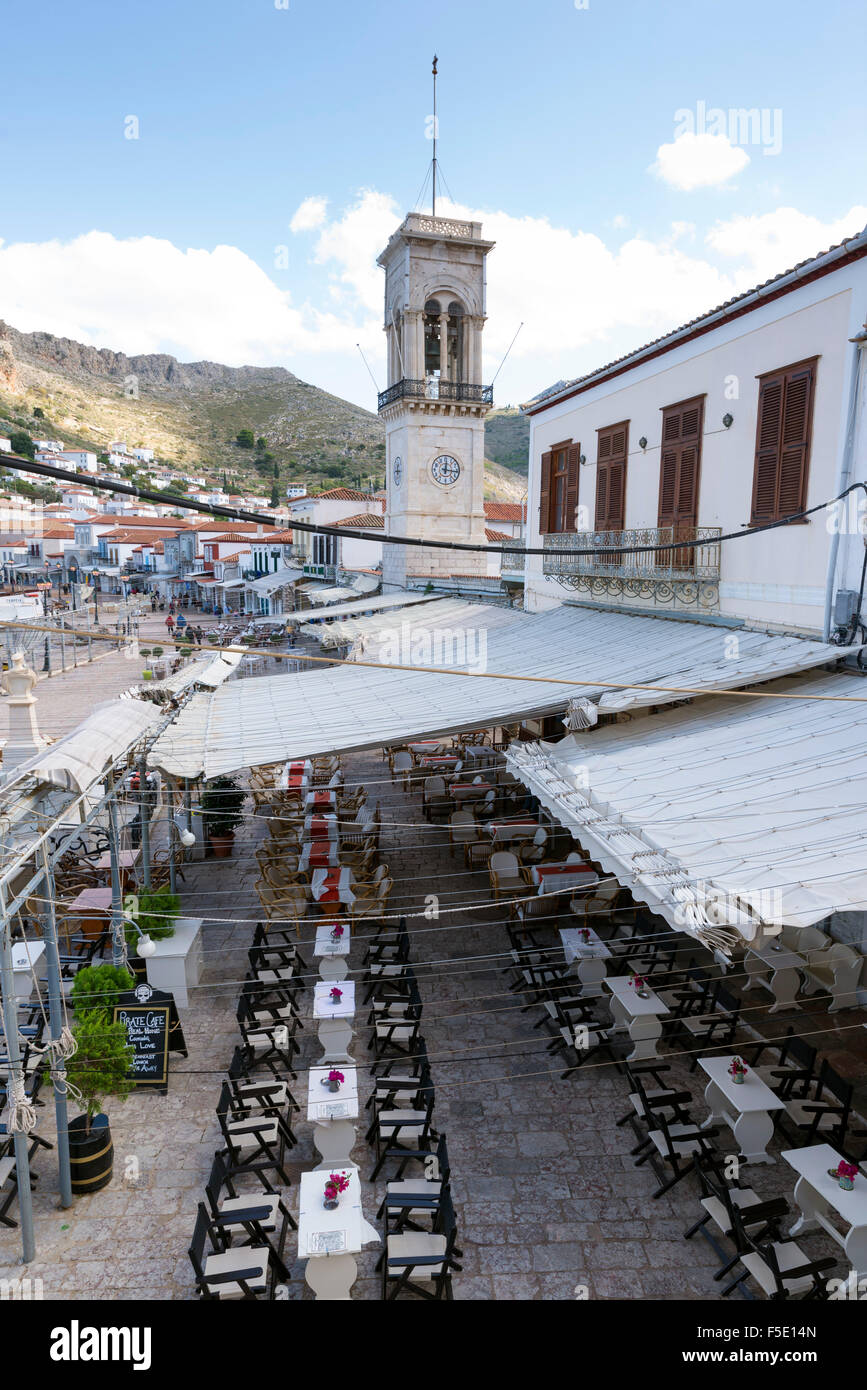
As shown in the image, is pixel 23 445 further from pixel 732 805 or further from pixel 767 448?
pixel 732 805

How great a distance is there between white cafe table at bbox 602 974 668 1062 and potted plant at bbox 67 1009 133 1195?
4.48 meters

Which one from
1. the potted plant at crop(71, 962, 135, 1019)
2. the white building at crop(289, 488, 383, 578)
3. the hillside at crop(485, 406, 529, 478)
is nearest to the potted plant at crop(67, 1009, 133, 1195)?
the potted plant at crop(71, 962, 135, 1019)

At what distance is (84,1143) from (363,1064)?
100 inches

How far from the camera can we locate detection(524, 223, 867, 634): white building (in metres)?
8.66

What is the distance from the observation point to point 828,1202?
5461mm

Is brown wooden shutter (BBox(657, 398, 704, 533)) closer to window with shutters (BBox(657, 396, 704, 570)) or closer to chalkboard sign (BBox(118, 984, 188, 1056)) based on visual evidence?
window with shutters (BBox(657, 396, 704, 570))

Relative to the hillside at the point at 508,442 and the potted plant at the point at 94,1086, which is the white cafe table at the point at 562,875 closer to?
the potted plant at the point at 94,1086

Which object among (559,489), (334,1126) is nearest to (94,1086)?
(334,1126)

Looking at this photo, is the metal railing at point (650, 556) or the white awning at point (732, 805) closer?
the white awning at point (732, 805)

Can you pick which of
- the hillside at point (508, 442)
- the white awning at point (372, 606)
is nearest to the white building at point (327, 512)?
the white awning at point (372, 606)

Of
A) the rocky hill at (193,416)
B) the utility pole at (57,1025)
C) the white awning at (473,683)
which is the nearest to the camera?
the utility pole at (57,1025)

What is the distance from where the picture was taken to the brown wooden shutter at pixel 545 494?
56.7 feet

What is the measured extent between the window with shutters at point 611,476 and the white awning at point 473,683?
1666mm

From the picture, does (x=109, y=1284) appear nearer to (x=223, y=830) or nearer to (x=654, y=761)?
(x=654, y=761)
